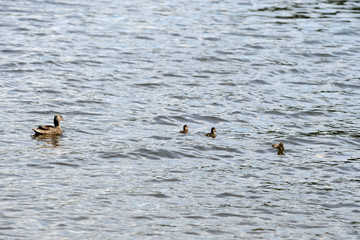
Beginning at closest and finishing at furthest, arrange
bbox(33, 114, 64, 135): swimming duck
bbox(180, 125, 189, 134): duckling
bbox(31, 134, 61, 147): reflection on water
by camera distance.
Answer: bbox(31, 134, 61, 147): reflection on water, bbox(33, 114, 64, 135): swimming duck, bbox(180, 125, 189, 134): duckling

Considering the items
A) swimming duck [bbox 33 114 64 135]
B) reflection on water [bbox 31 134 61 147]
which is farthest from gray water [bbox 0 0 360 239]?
swimming duck [bbox 33 114 64 135]

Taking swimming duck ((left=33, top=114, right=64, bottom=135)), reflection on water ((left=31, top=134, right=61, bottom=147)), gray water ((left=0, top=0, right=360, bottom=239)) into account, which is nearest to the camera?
gray water ((left=0, top=0, right=360, bottom=239))

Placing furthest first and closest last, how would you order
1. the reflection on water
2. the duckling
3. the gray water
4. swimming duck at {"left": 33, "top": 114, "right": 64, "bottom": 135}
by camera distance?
the duckling, swimming duck at {"left": 33, "top": 114, "right": 64, "bottom": 135}, the reflection on water, the gray water

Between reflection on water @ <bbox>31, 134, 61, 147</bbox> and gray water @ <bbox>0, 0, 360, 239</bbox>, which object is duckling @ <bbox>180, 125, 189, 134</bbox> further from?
reflection on water @ <bbox>31, 134, 61, 147</bbox>

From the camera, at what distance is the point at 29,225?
1197cm

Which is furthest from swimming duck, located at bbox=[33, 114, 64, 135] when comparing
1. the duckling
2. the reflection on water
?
the duckling

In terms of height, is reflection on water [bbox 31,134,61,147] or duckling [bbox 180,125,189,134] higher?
duckling [bbox 180,125,189,134]

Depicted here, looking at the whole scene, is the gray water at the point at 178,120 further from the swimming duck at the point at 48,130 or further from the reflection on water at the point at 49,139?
the swimming duck at the point at 48,130

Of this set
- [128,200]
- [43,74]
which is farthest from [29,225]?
[43,74]

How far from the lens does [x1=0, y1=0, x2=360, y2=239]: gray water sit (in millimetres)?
12680

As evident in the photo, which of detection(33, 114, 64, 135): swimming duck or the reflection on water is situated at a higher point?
detection(33, 114, 64, 135): swimming duck

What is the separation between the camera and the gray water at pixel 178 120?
12680mm

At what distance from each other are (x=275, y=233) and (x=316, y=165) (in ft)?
12.6

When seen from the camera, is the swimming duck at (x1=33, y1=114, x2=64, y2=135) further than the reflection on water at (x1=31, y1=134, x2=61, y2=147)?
Yes
